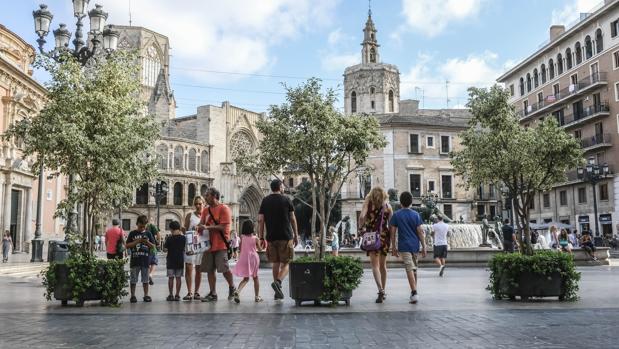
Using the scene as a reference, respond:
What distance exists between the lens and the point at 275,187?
28.1ft

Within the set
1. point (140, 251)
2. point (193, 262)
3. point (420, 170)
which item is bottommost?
point (193, 262)

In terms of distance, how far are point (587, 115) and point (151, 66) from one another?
4908 cm

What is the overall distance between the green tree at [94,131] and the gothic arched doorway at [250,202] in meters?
58.6

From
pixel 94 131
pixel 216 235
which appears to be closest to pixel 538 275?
pixel 216 235

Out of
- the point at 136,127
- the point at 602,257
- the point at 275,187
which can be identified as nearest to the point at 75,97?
the point at 136,127

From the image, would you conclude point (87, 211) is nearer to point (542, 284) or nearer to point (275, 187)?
point (275, 187)

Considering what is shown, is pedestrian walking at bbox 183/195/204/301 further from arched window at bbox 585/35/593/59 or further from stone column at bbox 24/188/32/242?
arched window at bbox 585/35/593/59

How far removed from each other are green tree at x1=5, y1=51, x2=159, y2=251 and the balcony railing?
122 ft

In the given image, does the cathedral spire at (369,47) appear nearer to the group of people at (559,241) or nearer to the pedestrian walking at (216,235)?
the group of people at (559,241)

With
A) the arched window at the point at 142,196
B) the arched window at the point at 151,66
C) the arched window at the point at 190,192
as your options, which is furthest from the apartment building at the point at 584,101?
the arched window at the point at 151,66

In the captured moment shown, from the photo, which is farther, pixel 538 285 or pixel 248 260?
pixel 248 260

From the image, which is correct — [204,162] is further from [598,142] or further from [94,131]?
[94,131]

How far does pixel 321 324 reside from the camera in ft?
21.2

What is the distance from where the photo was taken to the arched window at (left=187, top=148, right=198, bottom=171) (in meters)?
65.0
